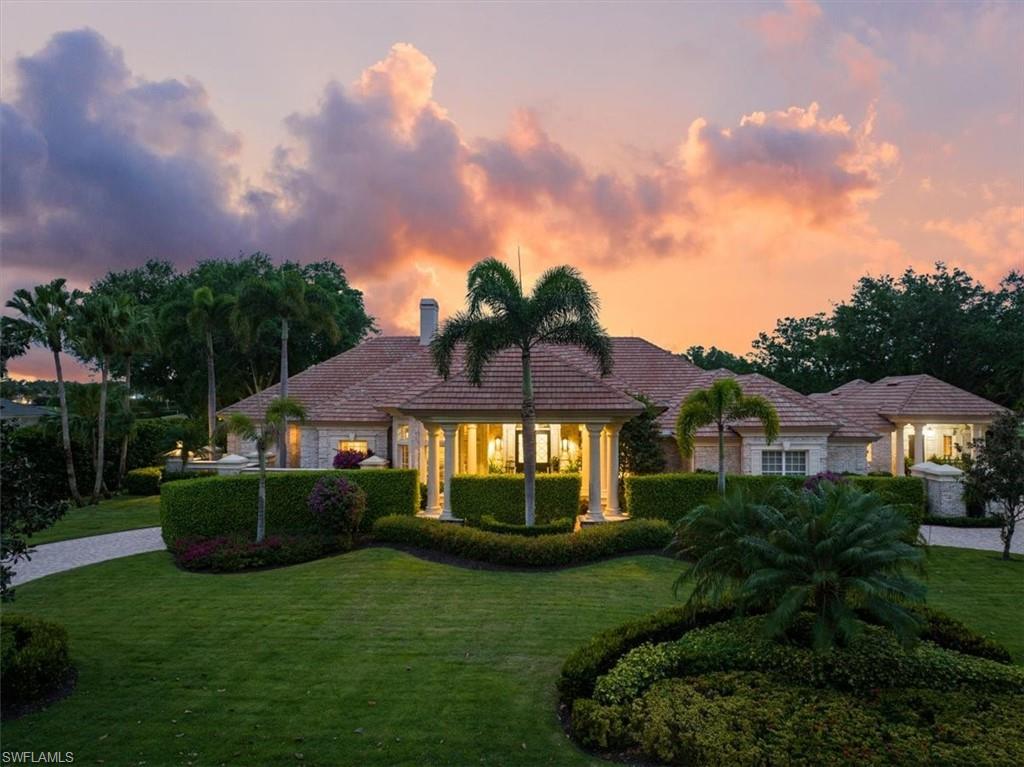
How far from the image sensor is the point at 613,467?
65.9 ft

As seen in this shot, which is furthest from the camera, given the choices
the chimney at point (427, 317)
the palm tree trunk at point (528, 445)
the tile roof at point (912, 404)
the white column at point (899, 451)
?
the chimney at point (427, 317)

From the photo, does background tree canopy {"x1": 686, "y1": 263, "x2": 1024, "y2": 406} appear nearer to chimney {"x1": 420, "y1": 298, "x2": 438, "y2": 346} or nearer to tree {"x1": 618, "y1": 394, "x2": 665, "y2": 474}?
tree {"x1": 618, "y1": 394, "x2": 665, "y2": 474}

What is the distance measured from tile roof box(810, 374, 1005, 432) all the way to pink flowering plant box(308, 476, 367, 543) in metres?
20.4

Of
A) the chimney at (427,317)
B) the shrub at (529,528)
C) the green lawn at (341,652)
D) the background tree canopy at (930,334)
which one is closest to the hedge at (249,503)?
the green lawn at (341,652)

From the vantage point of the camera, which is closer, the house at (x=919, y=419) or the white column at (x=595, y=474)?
the white column at (x=595, y=474)

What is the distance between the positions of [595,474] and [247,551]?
413 inches

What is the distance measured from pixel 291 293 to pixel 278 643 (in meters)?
20.6

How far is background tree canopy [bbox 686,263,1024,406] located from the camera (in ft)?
131

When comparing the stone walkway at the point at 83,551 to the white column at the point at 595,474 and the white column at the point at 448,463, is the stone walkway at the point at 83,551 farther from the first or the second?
the white column at the point at 595,474

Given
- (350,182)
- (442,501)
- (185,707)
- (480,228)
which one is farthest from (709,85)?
(185,707)

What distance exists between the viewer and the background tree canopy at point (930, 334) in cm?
3994

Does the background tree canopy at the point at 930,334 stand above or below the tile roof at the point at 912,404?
above

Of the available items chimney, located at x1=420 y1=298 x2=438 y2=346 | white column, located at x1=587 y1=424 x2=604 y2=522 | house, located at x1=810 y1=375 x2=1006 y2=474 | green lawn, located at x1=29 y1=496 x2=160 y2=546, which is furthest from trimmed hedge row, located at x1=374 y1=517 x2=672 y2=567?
house, located at x1=810 y1=375 x2=1006 y2=474

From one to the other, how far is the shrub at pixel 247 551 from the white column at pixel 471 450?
7.99 m
